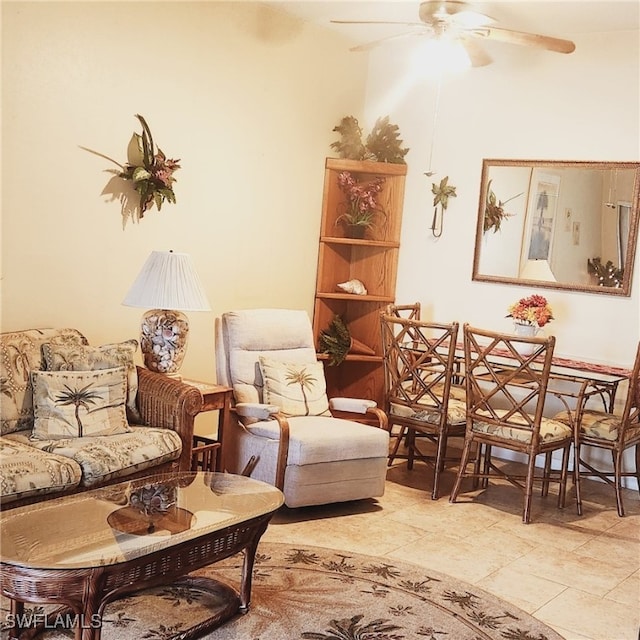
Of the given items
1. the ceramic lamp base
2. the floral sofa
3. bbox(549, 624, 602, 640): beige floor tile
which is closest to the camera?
bbox(549, 624, 602, 640): beige floor tile

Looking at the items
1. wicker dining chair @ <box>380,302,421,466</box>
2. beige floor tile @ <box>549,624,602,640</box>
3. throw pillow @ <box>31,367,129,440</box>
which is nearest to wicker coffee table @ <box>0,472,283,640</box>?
throw pillow @ <box>31,367,129,440</box>

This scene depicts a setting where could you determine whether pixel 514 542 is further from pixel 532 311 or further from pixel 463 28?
pixel 463 28

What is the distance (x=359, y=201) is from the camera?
19.6 feet

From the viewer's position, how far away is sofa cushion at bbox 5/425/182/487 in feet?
11.2

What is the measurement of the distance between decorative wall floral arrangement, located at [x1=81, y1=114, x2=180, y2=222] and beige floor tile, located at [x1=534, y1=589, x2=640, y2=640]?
2848 millimetres

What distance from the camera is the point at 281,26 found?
537 cm

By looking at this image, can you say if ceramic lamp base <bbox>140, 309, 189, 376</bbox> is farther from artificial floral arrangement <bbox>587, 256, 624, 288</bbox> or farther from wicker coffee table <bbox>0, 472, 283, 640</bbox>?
artificial floral arrangement <bbox>587, 256, 624, 288</bbox>

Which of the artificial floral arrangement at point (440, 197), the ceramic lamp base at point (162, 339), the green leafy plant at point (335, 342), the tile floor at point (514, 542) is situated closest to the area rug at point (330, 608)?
the tile floor at point (514, 542)

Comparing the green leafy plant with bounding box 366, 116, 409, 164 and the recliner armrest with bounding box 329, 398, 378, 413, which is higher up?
the green leafy plant with bounding box 366, 116, 409, 164

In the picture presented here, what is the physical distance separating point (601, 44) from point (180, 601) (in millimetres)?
4091

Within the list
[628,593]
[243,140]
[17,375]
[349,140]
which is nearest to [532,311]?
[349,140]

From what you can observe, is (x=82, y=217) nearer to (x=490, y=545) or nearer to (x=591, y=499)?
(x=490, y=545)

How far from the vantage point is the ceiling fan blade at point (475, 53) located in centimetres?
459

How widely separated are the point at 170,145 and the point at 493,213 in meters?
2.18
